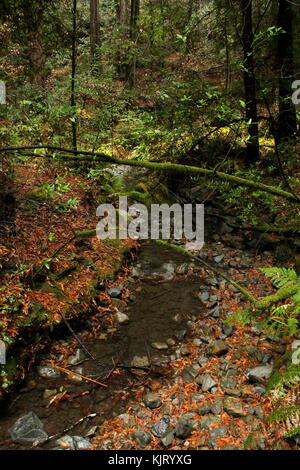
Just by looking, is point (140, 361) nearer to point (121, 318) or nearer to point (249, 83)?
point (121, 318)

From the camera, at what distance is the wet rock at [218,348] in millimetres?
4078

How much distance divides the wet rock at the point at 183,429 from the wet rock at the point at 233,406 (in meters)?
0.41

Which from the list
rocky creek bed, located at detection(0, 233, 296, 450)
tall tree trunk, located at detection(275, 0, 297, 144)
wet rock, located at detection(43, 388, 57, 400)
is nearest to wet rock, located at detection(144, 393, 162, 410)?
rocky creek bed, located at detection(0, 233, 296, 450)

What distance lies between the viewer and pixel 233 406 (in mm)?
3230

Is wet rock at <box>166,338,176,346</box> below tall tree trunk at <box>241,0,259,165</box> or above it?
below

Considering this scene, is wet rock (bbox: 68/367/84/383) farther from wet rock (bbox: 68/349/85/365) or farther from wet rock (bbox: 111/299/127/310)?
wet rock (bbox: 111/299/127/310)

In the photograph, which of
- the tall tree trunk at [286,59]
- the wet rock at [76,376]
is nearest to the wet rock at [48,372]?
the wet rock at [76,376]

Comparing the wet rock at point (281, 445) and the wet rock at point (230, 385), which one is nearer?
the wet rock at point (281, 445)

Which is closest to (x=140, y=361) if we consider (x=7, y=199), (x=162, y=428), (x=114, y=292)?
(x=162, y=428)

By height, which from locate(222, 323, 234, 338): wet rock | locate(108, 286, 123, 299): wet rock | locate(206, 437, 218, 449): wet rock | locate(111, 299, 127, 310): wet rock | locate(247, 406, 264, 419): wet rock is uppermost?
locate(108, 286, 123, 299): wet rock

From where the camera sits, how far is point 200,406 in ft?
10.9

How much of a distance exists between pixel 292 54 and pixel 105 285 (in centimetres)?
645

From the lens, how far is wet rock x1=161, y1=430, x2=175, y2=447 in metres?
2.96

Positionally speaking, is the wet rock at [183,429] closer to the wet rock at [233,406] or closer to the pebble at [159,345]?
the wet rock at [233,406]
